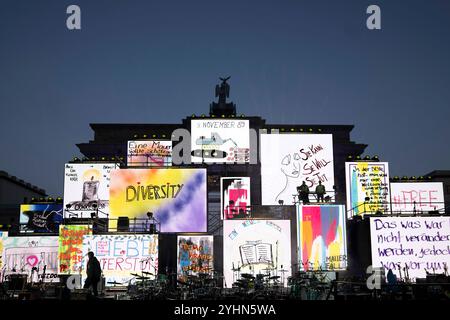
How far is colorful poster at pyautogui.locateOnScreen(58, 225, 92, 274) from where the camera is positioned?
28.7 meters

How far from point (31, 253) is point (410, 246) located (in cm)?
2272

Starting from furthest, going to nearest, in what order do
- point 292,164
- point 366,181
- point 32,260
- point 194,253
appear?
1. point 366,181
2. point 292,164
3. point 32,260
4. point 194,253

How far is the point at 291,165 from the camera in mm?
39875

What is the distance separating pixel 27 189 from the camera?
65500 mm

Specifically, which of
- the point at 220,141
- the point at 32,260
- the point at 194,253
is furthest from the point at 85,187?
the point at 194,253

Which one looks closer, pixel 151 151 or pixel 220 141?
pixel 220 141

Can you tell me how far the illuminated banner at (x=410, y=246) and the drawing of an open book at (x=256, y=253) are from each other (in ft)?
17.4

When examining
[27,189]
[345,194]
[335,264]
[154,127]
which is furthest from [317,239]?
[27,189]

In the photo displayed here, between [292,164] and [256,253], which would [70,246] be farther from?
[292,164]

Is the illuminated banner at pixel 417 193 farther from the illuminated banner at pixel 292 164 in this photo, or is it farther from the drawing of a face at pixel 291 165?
the drawing of a face at pixel 291 165

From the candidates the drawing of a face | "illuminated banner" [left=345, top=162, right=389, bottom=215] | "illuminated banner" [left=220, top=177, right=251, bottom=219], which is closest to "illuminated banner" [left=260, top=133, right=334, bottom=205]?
the drawing of a face

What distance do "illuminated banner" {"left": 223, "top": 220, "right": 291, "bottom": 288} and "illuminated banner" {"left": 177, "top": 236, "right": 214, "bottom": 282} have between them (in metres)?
2.86

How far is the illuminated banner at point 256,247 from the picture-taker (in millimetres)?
26344
